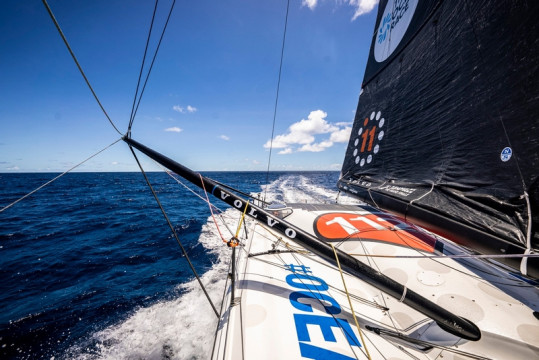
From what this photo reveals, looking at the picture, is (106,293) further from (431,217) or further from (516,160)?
(516,160)

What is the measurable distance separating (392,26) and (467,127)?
2888mm

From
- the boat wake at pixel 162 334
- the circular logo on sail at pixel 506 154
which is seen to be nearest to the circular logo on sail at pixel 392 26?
the circular logo on sail at pixel 506 154

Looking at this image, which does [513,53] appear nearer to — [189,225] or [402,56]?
[402,56]

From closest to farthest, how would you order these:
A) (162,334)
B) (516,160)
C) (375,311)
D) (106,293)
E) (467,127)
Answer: (516,160) → (467,127) → (375,311) → (162,334) → (106,293)

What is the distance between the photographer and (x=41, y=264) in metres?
7.19

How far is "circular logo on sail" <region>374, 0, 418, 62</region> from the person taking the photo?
9.76 feet

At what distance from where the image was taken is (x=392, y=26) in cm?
347

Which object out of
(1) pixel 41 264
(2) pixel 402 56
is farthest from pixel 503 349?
(1) pixel 41 264

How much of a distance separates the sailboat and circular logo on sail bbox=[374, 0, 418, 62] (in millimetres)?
35

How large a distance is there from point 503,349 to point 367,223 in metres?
2.38

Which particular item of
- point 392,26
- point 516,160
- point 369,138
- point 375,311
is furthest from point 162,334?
point 392,26

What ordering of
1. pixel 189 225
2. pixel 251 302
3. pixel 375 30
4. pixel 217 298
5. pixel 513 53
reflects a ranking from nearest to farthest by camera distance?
pixel 513 53
pixel 251 302
pixel 375 30
pixel 217 298
pixel 189 225

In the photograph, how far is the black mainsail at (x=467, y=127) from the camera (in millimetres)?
1347

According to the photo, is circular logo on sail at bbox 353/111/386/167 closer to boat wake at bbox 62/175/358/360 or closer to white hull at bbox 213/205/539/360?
white hull at bbox 213/205/539/360
